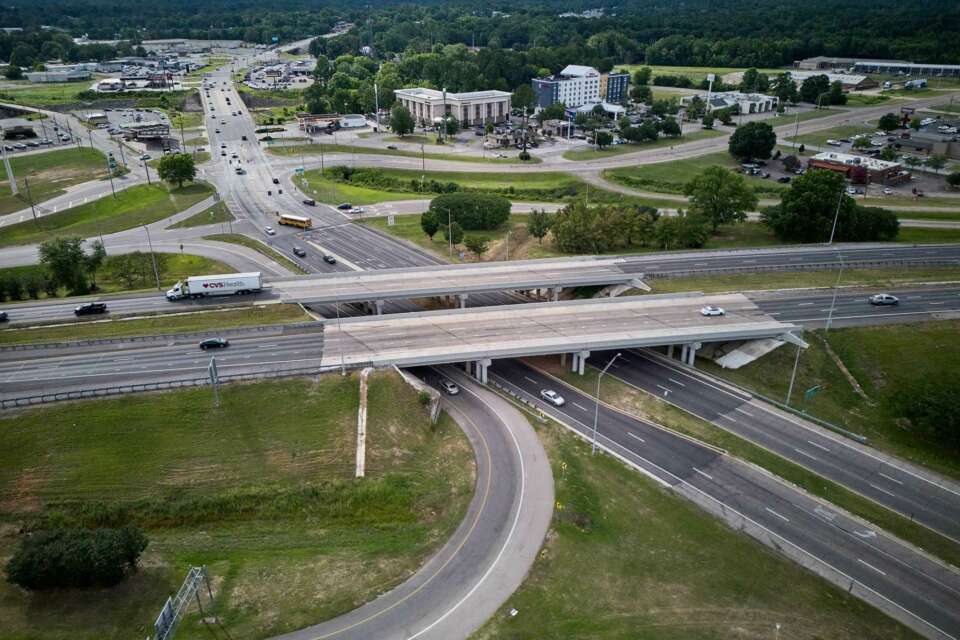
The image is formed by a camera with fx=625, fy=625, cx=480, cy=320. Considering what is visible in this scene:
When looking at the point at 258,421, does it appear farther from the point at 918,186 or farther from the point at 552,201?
the point at 918,186

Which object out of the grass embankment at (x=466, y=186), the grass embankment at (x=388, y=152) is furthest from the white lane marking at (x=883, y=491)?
the grass embankment at (x=388, y=152)

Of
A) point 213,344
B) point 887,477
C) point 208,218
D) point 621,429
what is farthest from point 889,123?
point 213,344

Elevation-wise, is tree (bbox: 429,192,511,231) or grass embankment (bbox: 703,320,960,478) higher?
tree (bbox: 429,192,511,231)

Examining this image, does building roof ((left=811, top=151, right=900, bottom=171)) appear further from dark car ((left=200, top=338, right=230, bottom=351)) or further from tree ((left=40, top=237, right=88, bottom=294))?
tree ((left=40, top=237, right=88, bottom=294))

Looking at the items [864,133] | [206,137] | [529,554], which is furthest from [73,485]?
[864,133]

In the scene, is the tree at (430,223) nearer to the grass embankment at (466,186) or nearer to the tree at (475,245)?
the tree at (475,245)

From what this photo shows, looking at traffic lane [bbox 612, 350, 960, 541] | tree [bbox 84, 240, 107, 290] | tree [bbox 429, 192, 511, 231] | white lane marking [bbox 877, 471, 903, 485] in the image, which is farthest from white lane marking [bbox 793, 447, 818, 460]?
tree [bbox 84, 240, 107, 290]

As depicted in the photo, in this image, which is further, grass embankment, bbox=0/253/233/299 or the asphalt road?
grass embankment, bbox=0/253/233/299
